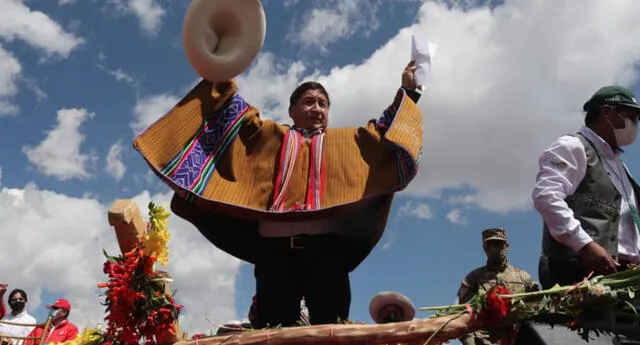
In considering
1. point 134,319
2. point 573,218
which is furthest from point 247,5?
point 573,218

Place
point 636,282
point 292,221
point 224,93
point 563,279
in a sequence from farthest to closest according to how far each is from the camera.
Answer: point 224,93 < point 292,221 < point 563,279 < point 636,282

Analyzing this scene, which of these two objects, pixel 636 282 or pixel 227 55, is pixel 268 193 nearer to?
pixel 227 55

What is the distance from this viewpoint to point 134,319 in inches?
115

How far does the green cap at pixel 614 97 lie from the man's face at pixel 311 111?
1.42m

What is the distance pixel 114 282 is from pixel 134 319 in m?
0.18

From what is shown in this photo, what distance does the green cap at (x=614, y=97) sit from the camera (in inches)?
134

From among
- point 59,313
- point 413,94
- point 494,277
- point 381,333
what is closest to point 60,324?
point 59,313

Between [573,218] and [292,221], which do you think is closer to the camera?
[573,218]

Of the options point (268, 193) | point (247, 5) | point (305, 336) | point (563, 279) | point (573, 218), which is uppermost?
point (247, 5)

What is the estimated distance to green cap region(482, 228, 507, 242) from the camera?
6457 mm

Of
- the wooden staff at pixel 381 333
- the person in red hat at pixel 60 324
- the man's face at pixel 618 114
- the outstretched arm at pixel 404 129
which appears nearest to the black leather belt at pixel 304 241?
the outstretched arm at pixel 404 129

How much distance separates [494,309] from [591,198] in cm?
97

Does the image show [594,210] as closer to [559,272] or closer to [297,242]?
[559,272]

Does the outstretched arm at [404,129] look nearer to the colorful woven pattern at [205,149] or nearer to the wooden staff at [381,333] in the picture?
the colorful woven pattern at [205,149]
